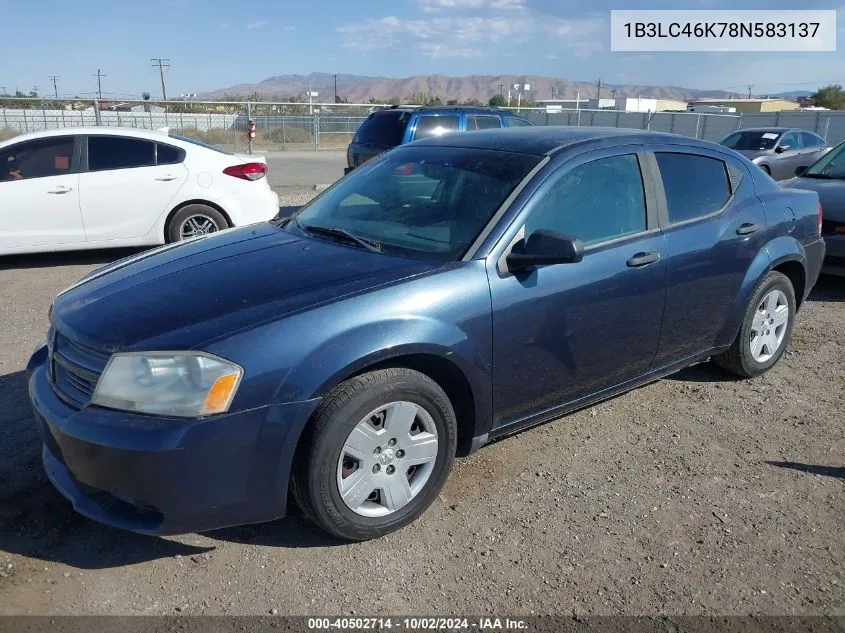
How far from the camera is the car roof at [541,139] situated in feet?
12.8

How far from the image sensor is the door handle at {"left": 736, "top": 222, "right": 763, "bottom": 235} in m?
4.48

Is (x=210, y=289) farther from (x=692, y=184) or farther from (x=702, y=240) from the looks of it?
(x=692, y=184)

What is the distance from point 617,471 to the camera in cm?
382

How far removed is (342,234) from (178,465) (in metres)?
1.54

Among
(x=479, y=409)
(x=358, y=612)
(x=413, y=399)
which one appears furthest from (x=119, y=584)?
(x=479, y=409)

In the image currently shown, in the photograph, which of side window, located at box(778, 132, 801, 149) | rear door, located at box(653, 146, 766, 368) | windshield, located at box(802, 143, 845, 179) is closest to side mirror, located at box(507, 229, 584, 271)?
rear door, located at box(653, 146, 766, 368)

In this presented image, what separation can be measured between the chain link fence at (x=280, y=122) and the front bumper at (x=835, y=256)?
433 inches

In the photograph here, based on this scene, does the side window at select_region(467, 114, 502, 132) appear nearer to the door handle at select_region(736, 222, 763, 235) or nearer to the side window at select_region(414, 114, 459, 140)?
the side window at select_region(414, 114, 459, 140)

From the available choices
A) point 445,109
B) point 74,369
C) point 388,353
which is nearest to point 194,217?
point 445,109

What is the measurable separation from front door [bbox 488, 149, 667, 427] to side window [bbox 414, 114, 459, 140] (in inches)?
299

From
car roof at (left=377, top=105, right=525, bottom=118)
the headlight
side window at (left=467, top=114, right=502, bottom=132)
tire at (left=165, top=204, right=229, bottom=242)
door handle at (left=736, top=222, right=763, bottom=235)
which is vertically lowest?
tire at (left=165, top=204, right=229, bottom=242)

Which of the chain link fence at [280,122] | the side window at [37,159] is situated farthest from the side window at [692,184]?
the chain link fence at [280,122]

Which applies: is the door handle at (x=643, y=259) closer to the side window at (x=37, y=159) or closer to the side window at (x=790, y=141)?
the side window at (x=37, y=159)

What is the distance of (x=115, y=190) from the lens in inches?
310
